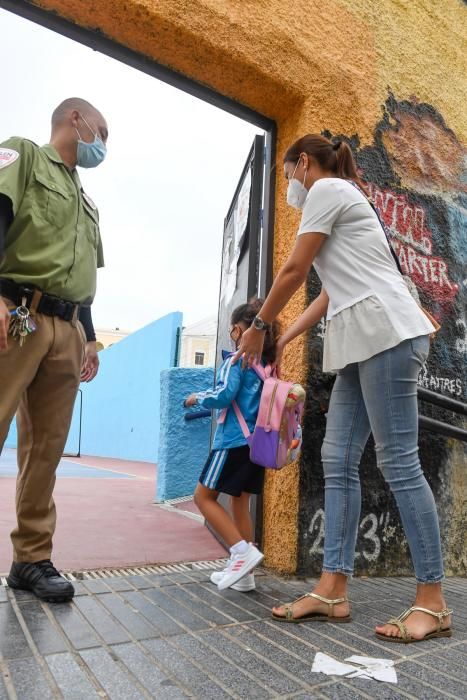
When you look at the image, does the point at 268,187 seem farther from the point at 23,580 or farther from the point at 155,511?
the point at 155,511

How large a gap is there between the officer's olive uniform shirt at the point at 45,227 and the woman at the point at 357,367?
28.6 inches

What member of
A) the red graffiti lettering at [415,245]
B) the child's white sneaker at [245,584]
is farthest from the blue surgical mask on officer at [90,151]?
the child's white sneaker at [245,584]

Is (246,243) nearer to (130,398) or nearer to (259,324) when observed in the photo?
(259,324)

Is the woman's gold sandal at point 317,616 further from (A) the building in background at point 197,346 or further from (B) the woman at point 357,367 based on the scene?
(A) the building in background at point 197,346

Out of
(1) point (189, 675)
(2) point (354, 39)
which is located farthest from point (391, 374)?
(2) point (354, 39)

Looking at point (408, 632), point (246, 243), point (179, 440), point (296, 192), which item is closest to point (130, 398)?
point (179, 440)

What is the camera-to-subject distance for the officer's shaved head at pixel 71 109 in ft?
7.53

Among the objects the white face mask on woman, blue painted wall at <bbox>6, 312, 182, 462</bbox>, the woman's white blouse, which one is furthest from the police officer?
blue painted wall at <bbox>6, 312, 182, 462</bbox>

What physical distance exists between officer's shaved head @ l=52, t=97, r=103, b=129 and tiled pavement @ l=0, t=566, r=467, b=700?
1.87 m

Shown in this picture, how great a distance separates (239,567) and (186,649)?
65 cm

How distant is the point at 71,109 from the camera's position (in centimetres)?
229

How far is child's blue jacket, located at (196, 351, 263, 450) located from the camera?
2424 mm

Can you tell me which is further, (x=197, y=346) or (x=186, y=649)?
(x=197, y=346)

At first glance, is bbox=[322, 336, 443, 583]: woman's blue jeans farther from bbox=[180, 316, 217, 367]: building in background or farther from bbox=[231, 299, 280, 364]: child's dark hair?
bbox=[180, 316, 217, 367]: building in background
